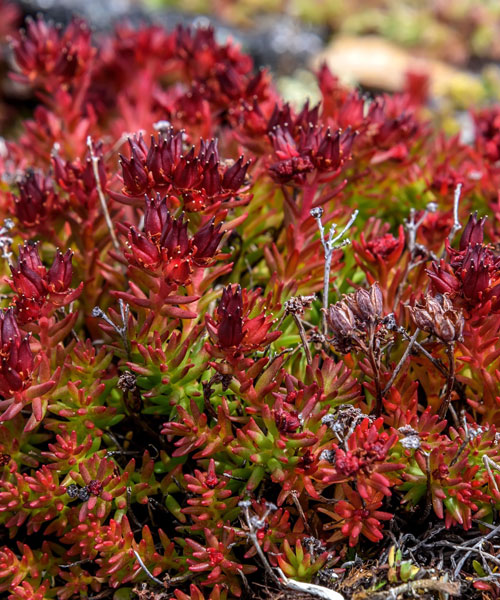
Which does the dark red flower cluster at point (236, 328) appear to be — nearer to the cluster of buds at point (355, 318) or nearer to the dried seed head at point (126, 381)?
the cluster of buds at point (355, 318)

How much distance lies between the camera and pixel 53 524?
199 cm

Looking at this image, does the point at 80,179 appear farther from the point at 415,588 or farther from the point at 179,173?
the point at 415,588

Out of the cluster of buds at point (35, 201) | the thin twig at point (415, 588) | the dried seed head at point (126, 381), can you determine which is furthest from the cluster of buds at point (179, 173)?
the thin twig at point (415, 588)

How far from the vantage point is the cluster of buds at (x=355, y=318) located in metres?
1.80

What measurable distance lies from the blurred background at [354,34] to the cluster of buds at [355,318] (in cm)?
452

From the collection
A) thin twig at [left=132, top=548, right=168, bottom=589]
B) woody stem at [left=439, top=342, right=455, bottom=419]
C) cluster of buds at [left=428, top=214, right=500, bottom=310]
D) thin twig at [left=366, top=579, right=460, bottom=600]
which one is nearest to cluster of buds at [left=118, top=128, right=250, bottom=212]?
cluster of buds at [left=428, top=214, right=500, bottom=310]

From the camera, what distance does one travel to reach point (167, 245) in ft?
6.01

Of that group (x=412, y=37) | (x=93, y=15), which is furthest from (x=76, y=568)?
(x=412, y=37)

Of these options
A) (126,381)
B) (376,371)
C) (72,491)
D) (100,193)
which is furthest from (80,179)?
(376,371)

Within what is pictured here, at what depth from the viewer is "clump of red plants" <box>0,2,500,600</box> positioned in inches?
71.4

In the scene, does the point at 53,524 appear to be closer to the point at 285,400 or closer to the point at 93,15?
the point at 285,400

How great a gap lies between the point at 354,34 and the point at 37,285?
364 inches

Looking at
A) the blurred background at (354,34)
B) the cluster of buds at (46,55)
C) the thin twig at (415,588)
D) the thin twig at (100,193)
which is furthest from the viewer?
the blurred background at (354,34)

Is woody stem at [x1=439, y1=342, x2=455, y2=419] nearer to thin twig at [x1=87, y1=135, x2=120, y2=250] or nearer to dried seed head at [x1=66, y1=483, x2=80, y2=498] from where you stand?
dried seed head at [x1=66, y1=483, x2=80, y2=498]
